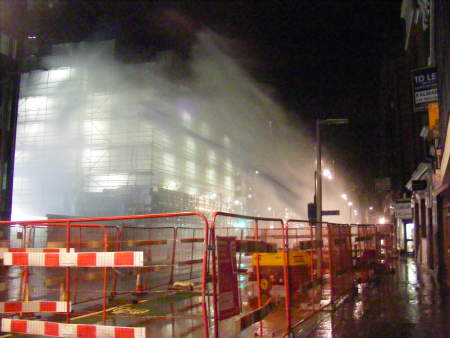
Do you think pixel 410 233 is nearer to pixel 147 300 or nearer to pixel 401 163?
pixel 401 163

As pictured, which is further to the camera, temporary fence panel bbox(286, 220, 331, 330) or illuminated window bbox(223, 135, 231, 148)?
illuminated window bbox(223, 135, 231, 148)

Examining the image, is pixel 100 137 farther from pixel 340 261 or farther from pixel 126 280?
pixel 340 261

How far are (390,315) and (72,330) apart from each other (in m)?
5.47

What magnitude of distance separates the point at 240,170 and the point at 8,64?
47973 millimetres

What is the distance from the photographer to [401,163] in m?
30.3

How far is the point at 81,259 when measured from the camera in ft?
18.2

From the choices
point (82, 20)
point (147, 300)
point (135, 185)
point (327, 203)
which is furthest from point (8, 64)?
point (327, 203)

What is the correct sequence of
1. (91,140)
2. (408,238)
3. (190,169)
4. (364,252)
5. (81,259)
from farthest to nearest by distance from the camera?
(190,169) < (91,140) < (408,238) < (364,252) < (81,259)

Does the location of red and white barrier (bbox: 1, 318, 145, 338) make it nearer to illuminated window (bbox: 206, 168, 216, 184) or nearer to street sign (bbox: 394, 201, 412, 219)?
street sign (bbox: 394, 201, 412, 219)

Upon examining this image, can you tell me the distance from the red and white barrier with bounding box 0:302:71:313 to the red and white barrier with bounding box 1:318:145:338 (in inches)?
31.7

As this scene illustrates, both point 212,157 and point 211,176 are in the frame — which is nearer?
point 211,176

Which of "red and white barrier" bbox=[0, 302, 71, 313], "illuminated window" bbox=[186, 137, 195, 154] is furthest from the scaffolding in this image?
"red and white barrier" bbox=[0, 302, 71, 313]

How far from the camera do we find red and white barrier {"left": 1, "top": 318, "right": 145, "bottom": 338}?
16.3 feet

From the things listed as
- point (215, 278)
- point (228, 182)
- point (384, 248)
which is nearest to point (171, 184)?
point (228, 182)
